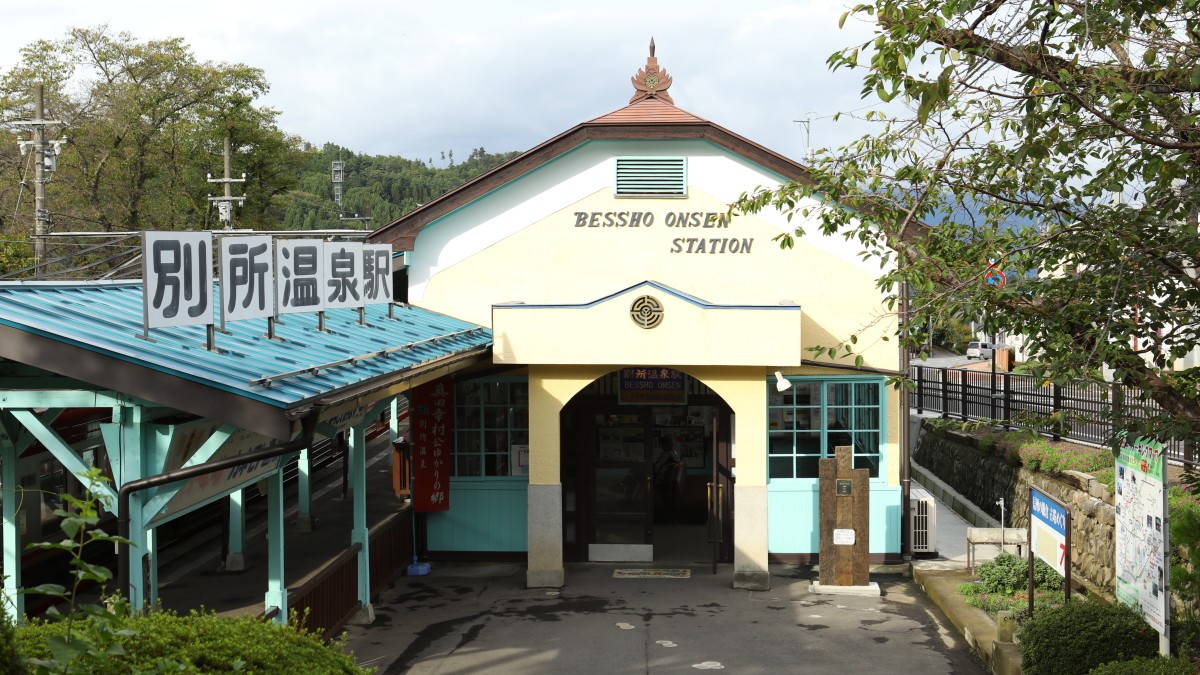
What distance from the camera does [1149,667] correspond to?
827cm

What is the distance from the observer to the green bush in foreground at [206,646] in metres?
4.99

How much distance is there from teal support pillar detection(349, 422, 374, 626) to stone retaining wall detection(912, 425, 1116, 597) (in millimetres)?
7910

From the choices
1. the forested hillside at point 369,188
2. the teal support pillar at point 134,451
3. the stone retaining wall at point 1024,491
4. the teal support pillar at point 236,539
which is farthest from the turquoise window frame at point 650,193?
the forested hillside at point 369,188

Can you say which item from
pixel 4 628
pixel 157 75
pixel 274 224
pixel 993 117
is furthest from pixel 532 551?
pixel 274 224

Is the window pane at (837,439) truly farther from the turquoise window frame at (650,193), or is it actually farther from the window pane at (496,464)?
the window pane at (496,464)

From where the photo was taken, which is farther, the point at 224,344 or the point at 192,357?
the point at 224,344

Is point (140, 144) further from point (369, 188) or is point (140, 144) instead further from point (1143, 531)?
point (369, 188)

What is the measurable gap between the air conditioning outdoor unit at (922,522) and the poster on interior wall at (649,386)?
3.71 metres

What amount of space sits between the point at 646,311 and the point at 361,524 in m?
4.61

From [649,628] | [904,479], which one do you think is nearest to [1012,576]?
[904,479]

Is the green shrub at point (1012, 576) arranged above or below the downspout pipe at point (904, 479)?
below

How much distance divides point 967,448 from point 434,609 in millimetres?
11633

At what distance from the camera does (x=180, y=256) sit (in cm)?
835

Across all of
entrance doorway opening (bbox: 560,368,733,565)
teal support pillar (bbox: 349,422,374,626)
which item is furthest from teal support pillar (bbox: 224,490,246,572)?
entrance doorway opening (bbox: 560,368,733,565)
